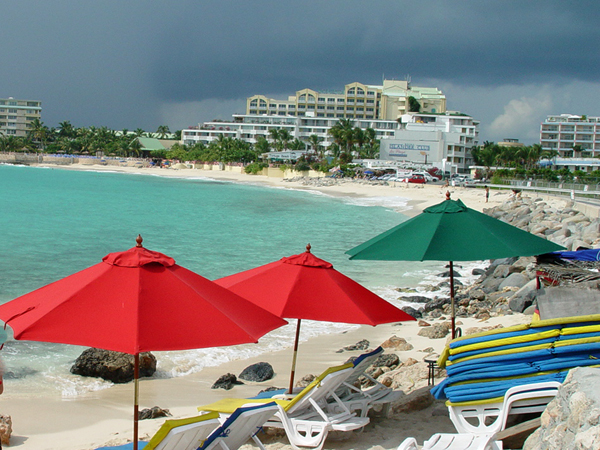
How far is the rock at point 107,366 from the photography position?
9266 millimetres

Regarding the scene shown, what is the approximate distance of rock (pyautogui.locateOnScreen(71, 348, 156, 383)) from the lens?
927 centimetres

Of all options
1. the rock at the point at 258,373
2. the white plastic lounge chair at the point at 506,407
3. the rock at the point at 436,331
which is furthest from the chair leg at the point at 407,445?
the rock at the point at 436,331

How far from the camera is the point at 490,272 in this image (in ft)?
58.7

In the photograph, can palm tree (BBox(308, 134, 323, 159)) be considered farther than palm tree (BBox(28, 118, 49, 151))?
No

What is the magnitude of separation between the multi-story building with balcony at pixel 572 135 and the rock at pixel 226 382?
134 m

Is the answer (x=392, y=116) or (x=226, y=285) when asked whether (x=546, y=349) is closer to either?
(x=226, y=285)

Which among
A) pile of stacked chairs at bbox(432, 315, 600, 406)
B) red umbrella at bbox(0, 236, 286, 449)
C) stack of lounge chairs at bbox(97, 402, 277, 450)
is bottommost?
stack of lounge chairs at bbox(97, 402, 277, 450)

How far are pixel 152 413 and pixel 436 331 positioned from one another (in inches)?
222

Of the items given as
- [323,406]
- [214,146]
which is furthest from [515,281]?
[214,146]

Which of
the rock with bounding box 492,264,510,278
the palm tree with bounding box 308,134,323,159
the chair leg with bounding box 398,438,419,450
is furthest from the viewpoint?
the palm tree with bounding box 308,134,323,159

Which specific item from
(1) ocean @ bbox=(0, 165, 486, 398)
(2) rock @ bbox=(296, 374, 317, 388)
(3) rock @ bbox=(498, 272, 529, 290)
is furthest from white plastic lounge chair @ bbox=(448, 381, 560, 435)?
(3) rock @ bbox=(498, 272, 529, 290)

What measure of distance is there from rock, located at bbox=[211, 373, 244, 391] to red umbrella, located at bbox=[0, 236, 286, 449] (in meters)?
4.76

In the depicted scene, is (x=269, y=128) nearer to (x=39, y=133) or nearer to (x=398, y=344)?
(x=39, y=133)

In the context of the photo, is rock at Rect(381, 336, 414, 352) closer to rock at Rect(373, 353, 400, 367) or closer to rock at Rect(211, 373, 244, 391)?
rock at Rect(373, 353, 400, 367)
